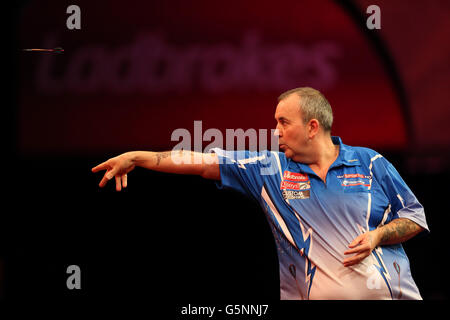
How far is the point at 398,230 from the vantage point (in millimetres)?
2785

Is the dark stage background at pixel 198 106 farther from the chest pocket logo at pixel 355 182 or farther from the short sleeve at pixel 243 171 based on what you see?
the chest pocket logo at pixel 355 182

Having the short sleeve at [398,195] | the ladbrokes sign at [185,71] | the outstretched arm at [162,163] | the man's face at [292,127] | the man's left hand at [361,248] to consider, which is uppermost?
the ladbrokes sign at [185,71]

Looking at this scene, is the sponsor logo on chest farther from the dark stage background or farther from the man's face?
the dark stage background

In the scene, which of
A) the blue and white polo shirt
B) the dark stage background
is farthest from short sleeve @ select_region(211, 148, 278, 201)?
the dark stage background

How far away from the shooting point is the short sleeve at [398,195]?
2.84 metres

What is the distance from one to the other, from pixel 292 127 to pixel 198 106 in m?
1.32

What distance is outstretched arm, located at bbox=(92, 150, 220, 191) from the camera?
2.69m

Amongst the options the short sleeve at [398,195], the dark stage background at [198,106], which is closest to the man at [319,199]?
the short sleeve at [398,195]

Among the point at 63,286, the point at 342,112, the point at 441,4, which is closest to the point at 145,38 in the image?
the point at 342,112

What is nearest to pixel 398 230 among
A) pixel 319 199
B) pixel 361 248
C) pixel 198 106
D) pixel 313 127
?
pixel 361 248

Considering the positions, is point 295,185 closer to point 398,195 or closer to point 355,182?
point 355,182

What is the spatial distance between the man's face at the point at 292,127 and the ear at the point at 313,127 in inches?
1.3

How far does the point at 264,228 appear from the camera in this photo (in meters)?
4.03
